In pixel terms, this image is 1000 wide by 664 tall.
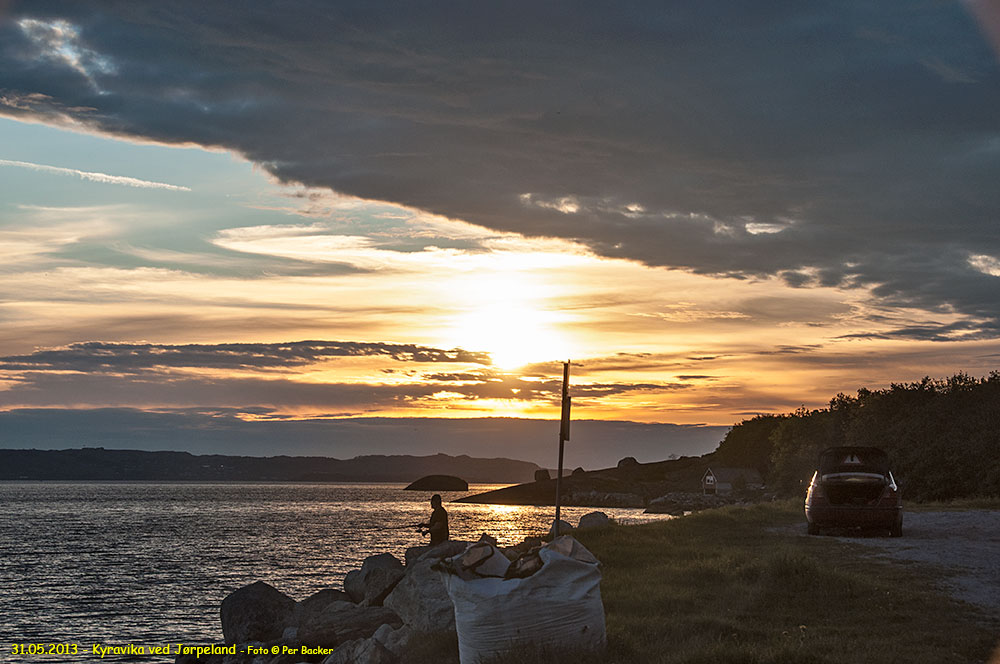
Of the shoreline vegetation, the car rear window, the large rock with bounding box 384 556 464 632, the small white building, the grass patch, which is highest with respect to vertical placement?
the car rear window

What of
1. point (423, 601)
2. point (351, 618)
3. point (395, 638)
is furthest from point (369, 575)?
point (395, 638)

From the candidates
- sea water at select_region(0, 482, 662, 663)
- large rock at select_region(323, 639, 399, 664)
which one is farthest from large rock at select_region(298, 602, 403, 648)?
sea water at select_region(0, 482, 662, 663)

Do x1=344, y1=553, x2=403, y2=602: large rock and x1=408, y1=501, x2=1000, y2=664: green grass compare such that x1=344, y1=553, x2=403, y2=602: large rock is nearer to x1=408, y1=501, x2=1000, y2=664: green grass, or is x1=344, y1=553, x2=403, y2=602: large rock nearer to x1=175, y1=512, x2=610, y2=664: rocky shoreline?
x1=175, y1=512, x2=610, y2=664: rocky shoreline

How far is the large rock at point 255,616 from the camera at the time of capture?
22.2 meters

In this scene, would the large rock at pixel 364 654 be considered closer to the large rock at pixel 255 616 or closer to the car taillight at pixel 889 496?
the large rock at pixel 255 616

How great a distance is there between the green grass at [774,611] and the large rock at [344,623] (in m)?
4.38

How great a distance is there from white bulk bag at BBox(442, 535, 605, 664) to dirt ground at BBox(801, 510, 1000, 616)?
6.28m

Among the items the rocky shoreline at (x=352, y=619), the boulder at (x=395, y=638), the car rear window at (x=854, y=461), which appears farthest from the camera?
the car rear window at (x=854, y=461)

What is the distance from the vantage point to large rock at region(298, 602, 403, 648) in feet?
58.8

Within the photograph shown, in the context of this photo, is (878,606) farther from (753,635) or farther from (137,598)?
(137,598)

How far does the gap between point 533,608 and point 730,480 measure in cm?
15036

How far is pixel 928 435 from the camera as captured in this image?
48.5 metres

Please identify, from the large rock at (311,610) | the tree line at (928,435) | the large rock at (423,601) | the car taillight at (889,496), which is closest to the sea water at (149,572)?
the large rock at (311,610)

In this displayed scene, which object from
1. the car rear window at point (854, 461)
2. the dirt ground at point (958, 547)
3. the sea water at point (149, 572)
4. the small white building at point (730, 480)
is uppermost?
the car rear window at point (854, 461)
